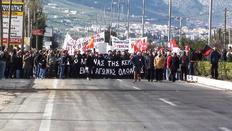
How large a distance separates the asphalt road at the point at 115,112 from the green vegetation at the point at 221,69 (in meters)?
12.0

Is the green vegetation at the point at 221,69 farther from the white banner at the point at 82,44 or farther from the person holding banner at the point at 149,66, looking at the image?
the white banner at the point at 82,44

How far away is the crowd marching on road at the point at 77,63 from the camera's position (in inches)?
1634

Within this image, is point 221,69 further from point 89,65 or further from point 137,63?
point 89,65

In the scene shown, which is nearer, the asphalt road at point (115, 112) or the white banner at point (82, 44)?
the asphalt road at point (115, 112)

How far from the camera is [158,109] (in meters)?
21.6

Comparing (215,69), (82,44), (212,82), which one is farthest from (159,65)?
(82,44)

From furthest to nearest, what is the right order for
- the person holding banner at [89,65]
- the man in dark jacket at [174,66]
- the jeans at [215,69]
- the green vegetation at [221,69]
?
the person holding banner at [89,65]
the man in dark jacket at [174,66]
the green vegetation at [221,69]
the jeans at [215,69]

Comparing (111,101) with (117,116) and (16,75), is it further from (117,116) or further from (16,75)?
(16,75)

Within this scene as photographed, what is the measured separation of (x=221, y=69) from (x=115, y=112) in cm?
2302

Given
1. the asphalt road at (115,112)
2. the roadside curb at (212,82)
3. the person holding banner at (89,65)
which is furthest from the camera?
the person holding banner at (89,65)

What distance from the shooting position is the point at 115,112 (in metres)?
20.4

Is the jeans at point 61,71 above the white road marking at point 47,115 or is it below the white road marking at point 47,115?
above

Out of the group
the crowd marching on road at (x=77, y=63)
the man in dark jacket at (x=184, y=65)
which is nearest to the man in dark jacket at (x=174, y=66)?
the crowd marching on road at (x=77, y=63)

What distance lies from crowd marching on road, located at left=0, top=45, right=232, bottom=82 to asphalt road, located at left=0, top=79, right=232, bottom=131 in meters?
12.4
